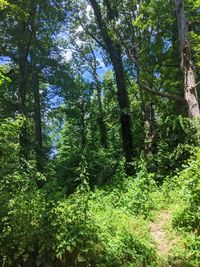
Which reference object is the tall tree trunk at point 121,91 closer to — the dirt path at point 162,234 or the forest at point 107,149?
Result: the forest at point 107,149

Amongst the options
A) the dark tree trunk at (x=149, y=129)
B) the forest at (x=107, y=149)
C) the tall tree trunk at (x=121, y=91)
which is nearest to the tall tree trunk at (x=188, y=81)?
the forest at (x=107, y=149)

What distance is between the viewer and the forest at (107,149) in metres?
6.08

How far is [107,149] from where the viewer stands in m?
16.4

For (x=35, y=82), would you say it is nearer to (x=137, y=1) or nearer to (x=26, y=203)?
(x=137, y=1)

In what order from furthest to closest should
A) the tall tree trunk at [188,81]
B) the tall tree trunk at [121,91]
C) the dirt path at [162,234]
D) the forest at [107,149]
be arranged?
the tall tree trunk at [121,91], the tall tree trunk at [188,81], the dirt path at [162,234], the forest at [107,149]

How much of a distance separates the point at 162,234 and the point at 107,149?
9.02 m

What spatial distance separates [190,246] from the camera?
6.61 m

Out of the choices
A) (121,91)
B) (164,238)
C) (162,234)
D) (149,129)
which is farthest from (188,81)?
(164,238)

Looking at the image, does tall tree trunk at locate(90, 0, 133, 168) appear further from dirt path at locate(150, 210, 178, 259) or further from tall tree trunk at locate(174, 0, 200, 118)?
dirt path at locate(150, 210, 178, 259)

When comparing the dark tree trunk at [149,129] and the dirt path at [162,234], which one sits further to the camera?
the dark tree trunk at [149,129]

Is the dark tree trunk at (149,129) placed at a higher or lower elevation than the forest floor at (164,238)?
higher

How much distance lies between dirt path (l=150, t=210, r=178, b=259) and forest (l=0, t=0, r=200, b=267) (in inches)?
1.3

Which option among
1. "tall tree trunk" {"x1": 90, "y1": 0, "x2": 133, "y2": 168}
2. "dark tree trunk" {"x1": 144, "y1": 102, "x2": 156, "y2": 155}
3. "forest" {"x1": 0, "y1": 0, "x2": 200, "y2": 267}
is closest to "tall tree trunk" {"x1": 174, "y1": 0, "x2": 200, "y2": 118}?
"forest" {"x1": 0, "y1": 0, "x2": 200, "y2": 267}

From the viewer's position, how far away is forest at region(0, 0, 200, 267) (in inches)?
239
